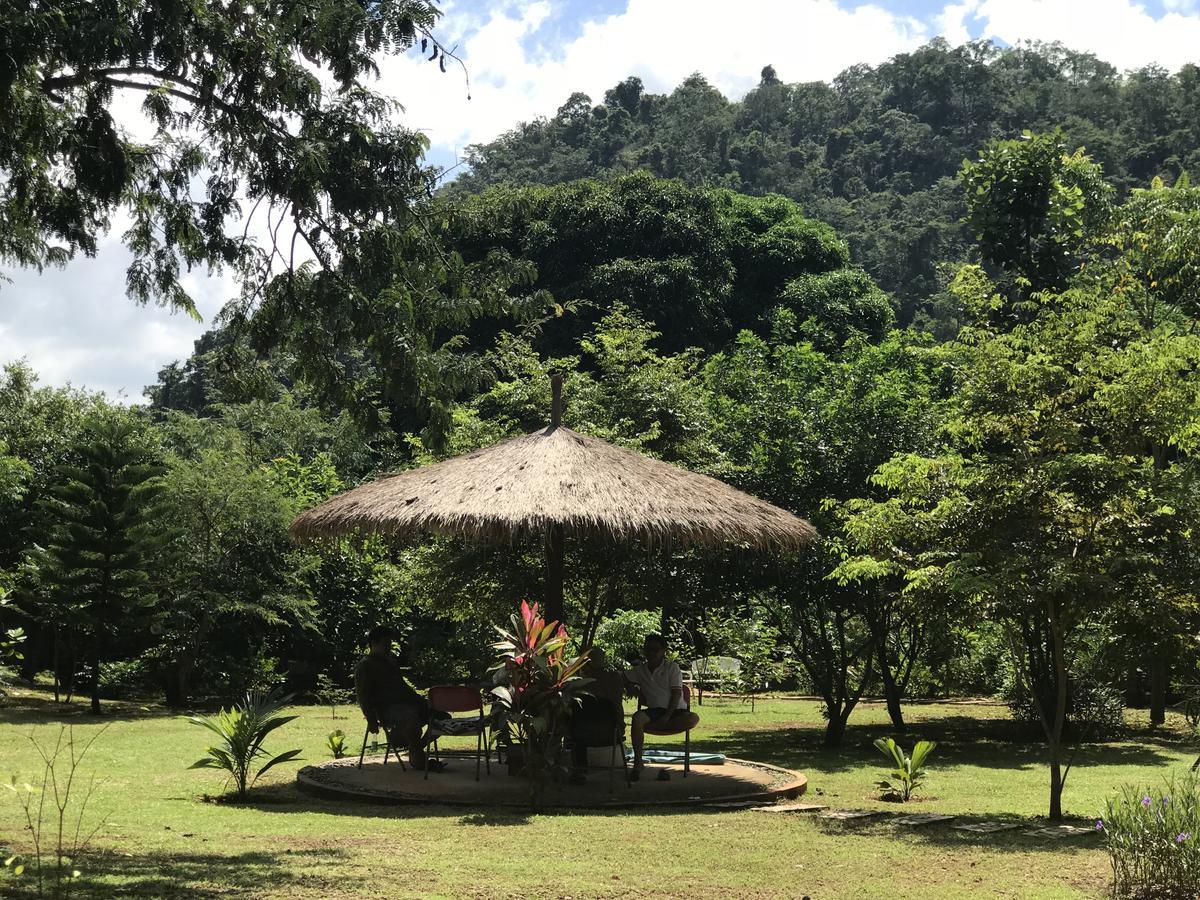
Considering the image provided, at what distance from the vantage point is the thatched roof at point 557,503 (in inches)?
426

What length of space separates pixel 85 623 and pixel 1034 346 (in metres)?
14.6

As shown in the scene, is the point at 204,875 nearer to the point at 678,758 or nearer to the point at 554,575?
the point at 554,575

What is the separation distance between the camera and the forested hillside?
174 feet

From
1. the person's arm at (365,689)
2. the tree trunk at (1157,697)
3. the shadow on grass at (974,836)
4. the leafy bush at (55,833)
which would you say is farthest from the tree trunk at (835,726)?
the leafy bush at (55,833)

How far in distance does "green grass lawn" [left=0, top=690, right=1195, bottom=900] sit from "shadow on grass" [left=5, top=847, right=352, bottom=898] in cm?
1

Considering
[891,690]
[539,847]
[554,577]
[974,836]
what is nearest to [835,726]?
[891,690]

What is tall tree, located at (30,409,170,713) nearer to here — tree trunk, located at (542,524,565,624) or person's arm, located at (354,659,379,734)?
person's arm, located at (354,659,379,734)

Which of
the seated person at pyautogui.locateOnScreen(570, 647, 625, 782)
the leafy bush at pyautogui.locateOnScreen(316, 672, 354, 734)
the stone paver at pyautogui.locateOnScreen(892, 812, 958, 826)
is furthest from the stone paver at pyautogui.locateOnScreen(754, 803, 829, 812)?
the leafy bush at pyautogui.locateOnScreen(316, 672, 354, 734)

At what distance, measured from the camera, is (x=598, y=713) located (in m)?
10.6

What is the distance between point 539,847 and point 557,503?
3.84 m

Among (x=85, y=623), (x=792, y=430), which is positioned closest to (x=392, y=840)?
(x=792, y=430)

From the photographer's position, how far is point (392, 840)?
7719mm

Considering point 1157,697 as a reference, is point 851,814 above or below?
below

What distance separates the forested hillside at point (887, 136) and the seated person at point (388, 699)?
3961 centimetres
